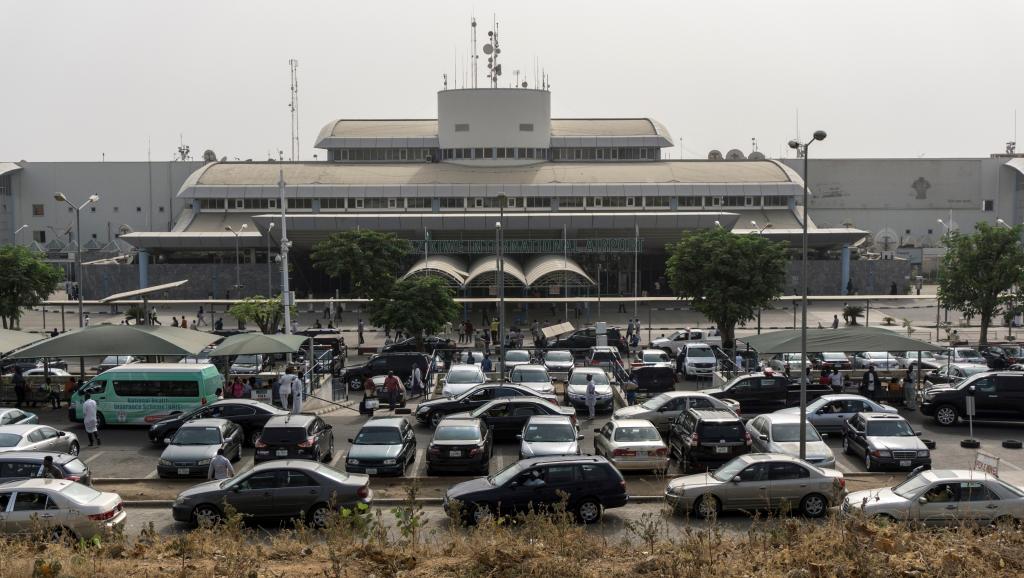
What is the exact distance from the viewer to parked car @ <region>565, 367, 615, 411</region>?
2838 cm

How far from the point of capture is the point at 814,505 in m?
16.8

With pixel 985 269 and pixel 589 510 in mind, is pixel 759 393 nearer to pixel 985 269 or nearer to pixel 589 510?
pixel 589 510

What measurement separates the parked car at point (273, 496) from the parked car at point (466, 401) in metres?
9.53

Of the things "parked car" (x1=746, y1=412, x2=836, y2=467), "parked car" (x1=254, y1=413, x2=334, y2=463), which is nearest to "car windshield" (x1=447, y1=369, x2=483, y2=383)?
"parked car" (x1=254, y1=413, x2=334, y2=463)

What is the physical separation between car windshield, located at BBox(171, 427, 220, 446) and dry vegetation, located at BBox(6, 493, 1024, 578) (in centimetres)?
614

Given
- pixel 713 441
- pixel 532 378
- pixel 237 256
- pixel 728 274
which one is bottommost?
pixel 713 441

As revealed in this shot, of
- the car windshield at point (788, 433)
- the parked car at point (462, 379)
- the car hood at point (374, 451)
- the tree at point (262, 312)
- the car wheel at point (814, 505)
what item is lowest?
the car wheel at point (814, 505)

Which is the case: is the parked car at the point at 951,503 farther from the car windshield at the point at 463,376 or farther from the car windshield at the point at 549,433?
the car windshield at the point at 463,376

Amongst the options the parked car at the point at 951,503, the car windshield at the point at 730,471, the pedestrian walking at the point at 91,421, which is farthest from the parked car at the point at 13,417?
the parked car at the point at 951,503

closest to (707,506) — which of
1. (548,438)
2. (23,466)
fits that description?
(548,438)

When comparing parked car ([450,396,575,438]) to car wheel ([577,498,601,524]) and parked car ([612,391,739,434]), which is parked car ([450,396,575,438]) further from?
car wheel ([577,498,601,524])

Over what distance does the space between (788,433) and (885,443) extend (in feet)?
6.74

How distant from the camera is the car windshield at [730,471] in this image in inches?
664

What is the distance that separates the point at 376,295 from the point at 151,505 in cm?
2459
